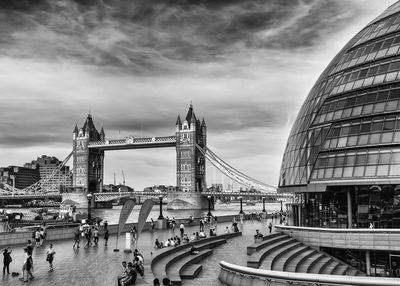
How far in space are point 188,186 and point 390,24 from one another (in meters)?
148

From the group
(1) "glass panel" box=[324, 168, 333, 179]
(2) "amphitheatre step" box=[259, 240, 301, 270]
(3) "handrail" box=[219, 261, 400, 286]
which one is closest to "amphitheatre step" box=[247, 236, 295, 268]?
(2) "amphitheatre step" box=[259, 240, 301, 270]

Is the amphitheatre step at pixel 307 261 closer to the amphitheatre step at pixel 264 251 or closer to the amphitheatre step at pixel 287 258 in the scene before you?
the amphitheatre step at pixel 287 258

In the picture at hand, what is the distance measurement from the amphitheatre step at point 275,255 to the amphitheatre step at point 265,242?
0.85 m

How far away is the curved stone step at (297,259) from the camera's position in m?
26.0

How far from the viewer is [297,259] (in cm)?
2933

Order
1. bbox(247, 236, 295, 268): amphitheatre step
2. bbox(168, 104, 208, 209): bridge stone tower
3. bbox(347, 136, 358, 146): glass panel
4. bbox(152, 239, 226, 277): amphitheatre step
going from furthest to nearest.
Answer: bbox(168, 104, 208, 209): bridge stone tower < bbox(347, 136, 358, 146): glass panel < bbox(247, 236, 295, 268): amphitheatre step < bbox(152, 239, 226, 277): amphitheatre step

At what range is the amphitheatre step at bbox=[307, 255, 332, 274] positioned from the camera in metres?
28.3

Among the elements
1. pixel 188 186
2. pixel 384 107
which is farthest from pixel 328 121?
pixel 188 186


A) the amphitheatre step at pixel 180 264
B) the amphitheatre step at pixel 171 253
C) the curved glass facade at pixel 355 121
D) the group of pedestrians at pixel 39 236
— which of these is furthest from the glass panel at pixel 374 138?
the group of pedestrians at pixel 39 236

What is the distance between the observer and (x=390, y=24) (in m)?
39.1

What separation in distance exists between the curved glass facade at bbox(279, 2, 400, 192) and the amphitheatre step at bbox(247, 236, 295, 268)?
4.80 m

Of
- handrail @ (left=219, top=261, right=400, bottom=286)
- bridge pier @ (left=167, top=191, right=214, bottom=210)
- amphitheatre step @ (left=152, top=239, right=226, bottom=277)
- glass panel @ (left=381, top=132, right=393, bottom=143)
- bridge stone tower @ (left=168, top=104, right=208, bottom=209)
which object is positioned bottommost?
amphitheatre step @ (left=152, top=239, right=226, bottom=277)

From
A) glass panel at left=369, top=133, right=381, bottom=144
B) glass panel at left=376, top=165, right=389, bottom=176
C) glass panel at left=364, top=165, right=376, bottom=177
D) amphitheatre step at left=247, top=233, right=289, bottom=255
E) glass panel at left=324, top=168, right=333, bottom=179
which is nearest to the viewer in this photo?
amphitheatre step at left=247, top=233, right=289, bottom=255

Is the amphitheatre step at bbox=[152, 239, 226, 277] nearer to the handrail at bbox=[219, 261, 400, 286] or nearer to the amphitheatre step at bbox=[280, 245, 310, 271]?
the handrail at bbox=[219, 261, 400, 286]
